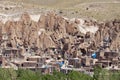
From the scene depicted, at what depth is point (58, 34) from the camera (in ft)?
330

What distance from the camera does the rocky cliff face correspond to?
306 feet

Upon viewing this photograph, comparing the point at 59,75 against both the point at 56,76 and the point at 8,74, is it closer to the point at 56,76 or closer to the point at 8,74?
the point at 56,76

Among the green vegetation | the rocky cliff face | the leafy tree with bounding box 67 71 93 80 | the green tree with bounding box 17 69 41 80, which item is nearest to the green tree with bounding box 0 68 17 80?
the green vegetation

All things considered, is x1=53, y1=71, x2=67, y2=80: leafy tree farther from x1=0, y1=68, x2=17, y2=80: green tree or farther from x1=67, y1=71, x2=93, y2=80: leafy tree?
x1=0, y1=68, x2=17, y2=80: green tree

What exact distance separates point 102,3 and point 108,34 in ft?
151

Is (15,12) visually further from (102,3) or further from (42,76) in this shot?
(42,76)

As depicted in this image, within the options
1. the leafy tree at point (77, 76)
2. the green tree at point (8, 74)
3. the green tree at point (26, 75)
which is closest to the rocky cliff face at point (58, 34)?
the green tree at point (26, 75)

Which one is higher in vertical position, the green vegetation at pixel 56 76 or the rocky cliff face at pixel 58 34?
the rocky cliff face at pixel 58 34

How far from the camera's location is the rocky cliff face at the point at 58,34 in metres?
93.2

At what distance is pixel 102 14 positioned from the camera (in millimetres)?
132250

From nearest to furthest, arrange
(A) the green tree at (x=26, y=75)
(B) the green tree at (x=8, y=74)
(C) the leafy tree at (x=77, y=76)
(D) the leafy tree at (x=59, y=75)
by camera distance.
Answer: (B) the green tree at (x=8, y=74) → (A) the green tree at (x=26, y=75) → (C) the leafy tree at (x=77, y=76) → (D) the leafy tree at (x=59, y=75)

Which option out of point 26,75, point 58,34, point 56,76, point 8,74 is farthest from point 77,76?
point 58,34

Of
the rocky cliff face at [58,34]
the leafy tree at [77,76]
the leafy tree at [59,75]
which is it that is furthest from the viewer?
the rocky cliff face at [58,34]

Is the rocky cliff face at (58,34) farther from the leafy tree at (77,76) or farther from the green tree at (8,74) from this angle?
the green tree at (8,74)
